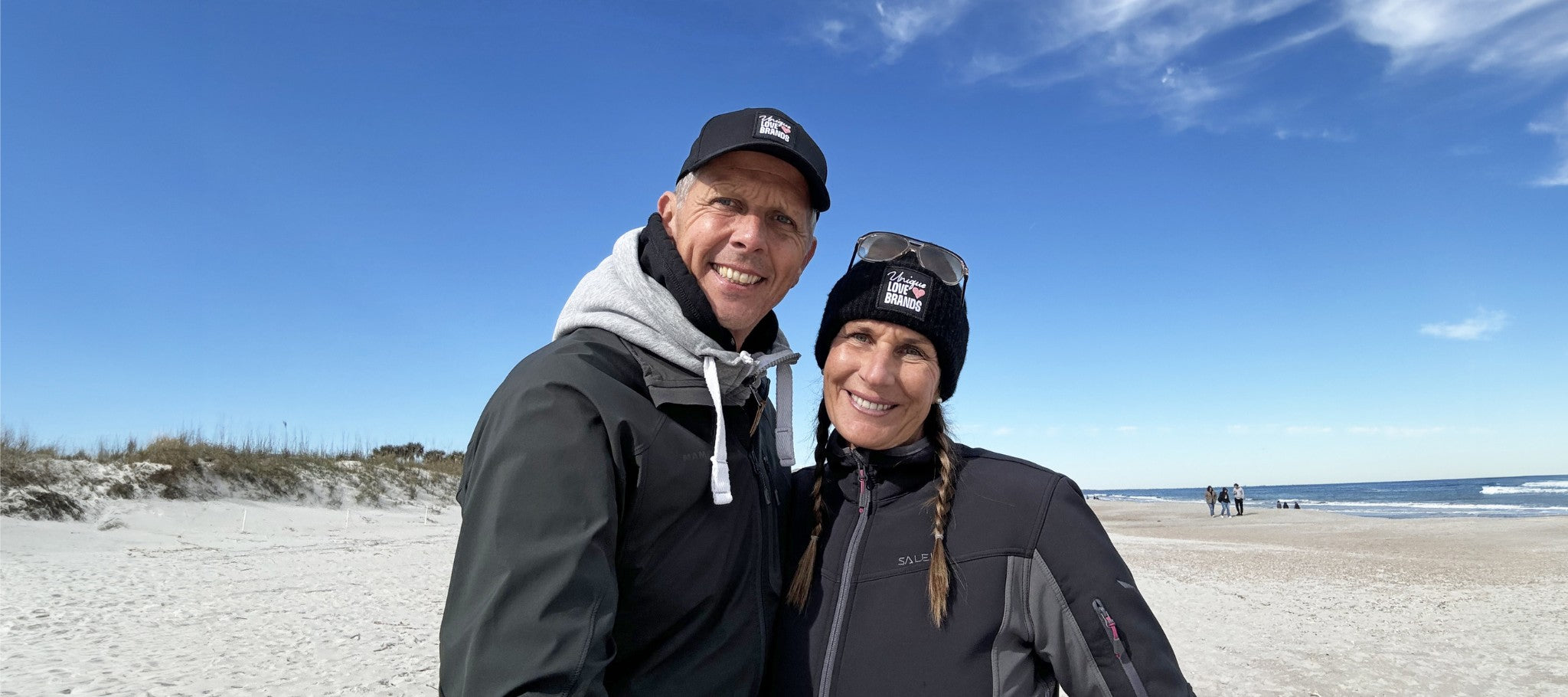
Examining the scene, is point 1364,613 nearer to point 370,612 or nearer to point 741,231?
point 741,231

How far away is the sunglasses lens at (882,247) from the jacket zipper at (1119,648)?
1.37 m

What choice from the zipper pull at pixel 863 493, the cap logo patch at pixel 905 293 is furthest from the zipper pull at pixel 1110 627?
the cap logo patch at pixel 905 293

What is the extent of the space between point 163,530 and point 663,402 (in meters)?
17.8

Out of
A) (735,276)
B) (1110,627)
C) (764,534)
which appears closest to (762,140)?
(735,276)

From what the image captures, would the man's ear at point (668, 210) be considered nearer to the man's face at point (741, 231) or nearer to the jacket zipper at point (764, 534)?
the man's face at point (741, 231)

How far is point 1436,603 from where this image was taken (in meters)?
12.0

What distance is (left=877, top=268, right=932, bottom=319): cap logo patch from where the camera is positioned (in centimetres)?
270

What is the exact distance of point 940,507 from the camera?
94.6 inches

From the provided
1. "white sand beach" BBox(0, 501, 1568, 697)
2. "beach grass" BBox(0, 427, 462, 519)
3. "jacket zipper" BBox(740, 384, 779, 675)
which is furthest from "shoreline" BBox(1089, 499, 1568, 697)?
"beach grass" BBox(0, 427, 462, 519)

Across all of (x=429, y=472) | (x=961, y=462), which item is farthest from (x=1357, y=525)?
(x=961, y=462)

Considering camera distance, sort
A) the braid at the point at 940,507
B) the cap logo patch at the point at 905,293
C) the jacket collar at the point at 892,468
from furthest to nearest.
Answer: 1. the cap logo patch at the point at 905,293
2. the jacket collar at the point at 892,468
3. the braid at the point at 940,507

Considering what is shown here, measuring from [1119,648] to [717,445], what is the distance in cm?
121

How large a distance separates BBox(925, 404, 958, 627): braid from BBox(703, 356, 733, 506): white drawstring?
722 mm

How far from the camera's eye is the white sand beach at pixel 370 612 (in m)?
6.54
